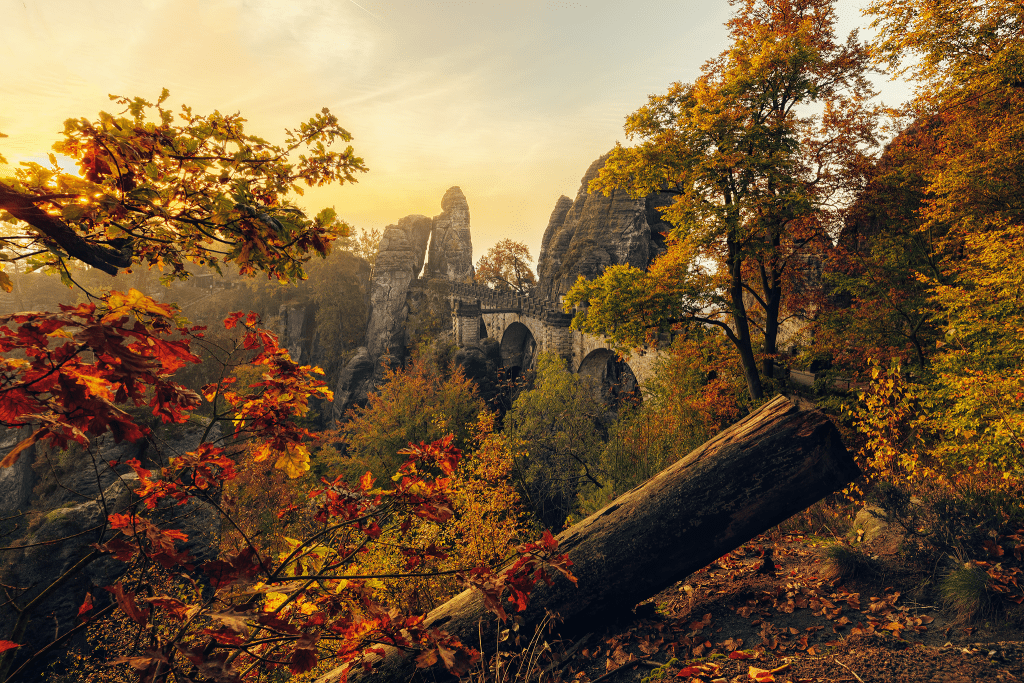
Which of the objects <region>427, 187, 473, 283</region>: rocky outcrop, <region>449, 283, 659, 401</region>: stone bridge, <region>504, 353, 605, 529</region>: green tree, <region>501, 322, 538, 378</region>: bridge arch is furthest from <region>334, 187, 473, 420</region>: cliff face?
<region>504, 353, 605, 529</region>: green tree

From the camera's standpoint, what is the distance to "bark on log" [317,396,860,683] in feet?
12.1

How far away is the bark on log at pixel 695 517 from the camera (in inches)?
146

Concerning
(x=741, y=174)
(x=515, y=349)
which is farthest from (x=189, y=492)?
(x=515, y=349)

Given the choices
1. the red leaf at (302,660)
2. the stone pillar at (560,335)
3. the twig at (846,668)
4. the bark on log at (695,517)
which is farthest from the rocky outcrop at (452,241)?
the red leaf at (302,660)

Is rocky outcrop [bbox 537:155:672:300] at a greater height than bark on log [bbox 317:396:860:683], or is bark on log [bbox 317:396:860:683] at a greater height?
rocky outcrop [bbox 537:155:672:300]

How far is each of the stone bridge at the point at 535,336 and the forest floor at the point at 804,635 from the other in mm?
10637

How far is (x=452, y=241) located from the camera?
1640 inches

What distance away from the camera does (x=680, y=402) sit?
12.8 m

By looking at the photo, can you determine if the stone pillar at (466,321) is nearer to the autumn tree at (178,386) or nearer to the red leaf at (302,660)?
the autumn tree at (178,386)

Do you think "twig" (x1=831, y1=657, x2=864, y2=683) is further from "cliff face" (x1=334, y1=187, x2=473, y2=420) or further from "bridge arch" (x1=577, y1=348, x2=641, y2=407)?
"cliff face" (x1=334, y1=187, x2=473, y2=420)

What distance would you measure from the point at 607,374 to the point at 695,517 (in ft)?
64.0

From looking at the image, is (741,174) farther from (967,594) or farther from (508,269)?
(508,269)

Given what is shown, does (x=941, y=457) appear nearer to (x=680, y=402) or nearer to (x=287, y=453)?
(x=680, y=402)

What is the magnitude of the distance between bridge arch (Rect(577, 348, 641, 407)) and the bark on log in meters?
17.5
